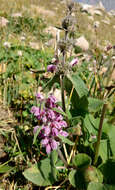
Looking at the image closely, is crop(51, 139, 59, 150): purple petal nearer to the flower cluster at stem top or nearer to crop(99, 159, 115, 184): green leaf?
the flower cluster at stem top

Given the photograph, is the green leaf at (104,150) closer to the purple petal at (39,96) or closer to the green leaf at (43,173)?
the green leaf at (43,173)

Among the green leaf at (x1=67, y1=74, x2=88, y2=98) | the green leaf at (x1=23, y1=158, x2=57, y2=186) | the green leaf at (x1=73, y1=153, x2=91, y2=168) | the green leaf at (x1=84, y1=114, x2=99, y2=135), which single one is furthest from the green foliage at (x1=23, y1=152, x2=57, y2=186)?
the green leaf at (x1=67, y1=74, x2=88, y2=98)

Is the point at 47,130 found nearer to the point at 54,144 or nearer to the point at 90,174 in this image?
the point at 54,144

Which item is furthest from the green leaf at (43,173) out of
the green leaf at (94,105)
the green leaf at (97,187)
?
the green leaf at (94,105)

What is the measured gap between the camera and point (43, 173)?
39.5 inches

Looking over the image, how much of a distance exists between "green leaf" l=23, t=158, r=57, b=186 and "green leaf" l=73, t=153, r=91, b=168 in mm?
115

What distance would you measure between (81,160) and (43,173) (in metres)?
0.20

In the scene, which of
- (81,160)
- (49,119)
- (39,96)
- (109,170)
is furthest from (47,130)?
(109,170)

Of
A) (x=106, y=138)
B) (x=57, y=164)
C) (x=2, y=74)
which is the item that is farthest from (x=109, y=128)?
(x=2, y=74)

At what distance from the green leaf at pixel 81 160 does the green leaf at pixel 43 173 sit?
0.12 metres

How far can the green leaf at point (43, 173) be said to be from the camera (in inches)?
38.9

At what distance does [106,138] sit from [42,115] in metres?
0.42

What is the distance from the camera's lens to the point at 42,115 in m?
0.86

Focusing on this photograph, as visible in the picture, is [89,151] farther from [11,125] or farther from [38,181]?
[11,125]
